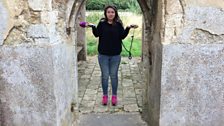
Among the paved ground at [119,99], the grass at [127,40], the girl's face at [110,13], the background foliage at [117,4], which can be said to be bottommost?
the paved ground at [119,99]

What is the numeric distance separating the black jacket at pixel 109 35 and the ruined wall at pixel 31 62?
153cm

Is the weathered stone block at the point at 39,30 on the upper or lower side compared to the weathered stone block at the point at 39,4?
lower

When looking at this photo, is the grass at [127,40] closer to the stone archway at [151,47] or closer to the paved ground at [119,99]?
the paved ground at [119,99]

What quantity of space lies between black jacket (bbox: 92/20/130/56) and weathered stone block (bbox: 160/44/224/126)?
74.4 inches

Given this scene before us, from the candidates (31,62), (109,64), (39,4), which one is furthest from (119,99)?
(39,4)

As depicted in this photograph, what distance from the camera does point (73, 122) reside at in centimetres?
584

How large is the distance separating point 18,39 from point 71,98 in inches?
60.9

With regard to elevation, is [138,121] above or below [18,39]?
below

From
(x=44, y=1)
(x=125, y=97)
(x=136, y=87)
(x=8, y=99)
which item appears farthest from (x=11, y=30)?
(x=136, y=87)

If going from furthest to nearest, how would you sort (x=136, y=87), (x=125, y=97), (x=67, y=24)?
(x=136, y=87) < (x=125, y=97) < (x=67, y=24)

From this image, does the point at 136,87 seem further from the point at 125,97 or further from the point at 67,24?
the point at 67,24

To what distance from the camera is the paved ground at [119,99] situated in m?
6.11

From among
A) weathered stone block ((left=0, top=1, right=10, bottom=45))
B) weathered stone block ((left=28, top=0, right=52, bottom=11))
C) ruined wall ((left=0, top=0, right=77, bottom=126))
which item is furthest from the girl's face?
weathered stone block ((left=0, top=1, right=10, bottom=45))

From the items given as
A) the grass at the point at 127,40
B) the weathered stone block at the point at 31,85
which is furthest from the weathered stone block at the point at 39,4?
the grass at the point at 127,40
